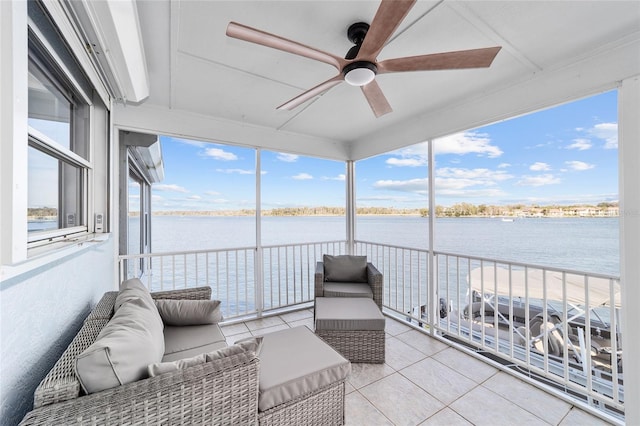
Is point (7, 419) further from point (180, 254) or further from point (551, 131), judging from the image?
point (551, 131)

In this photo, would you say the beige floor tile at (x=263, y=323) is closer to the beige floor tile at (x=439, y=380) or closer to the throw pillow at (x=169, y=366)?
the beige floor tile at (x=439, y=380)

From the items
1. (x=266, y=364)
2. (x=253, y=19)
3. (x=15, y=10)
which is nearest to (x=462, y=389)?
(x=266, y=364)

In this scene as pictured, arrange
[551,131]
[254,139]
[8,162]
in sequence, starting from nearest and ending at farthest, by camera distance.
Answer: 1. [8,162]
2. [254,139]
3. [551,131]

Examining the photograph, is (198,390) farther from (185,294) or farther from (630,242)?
(630,242)

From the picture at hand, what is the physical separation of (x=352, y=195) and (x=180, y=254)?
2.61m

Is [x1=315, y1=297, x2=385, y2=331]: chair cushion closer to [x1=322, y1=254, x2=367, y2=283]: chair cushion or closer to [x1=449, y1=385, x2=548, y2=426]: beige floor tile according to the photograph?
[x1=322, y1=254, x2=367, y2=283]: chair cushion

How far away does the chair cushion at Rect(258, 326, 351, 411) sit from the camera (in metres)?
1.27

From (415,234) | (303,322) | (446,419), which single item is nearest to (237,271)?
(303,322)

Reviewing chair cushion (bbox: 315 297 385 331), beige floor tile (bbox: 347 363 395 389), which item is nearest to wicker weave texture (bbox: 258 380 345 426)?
beige floor tile (bbox: 347 363 395 389)

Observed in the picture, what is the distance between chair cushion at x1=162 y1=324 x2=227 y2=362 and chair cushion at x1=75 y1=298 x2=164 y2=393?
1.14ft

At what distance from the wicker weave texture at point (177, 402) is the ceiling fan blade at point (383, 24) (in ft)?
5.53

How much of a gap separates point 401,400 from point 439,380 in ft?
1.47

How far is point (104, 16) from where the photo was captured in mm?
1241

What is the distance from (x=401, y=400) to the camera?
183cm
